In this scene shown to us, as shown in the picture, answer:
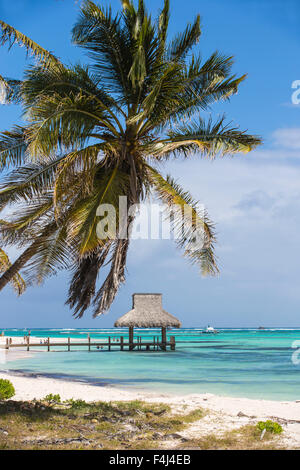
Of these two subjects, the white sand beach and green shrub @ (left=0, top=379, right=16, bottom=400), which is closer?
the white sand beach

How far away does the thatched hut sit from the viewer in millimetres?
32344

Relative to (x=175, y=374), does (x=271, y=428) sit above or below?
above

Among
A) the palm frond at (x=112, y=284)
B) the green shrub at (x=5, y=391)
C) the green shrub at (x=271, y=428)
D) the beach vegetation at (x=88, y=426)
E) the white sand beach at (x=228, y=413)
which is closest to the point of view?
the beach vegetation at (x=88, y=426)

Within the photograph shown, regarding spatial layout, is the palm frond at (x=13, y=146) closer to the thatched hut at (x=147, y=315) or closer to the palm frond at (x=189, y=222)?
the palm frond at (x=189, y=222)

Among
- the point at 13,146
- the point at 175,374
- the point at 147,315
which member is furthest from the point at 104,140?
the point at 147,315

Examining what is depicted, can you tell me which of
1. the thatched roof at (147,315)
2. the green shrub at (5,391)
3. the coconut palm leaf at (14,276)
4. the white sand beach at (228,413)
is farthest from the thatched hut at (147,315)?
the green shrub at (5,391)

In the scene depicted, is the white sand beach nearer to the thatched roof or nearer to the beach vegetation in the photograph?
the beach vegetation

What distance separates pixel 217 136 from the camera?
322 inches

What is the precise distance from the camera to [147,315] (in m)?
32.8

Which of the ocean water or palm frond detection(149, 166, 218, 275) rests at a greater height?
palm frond detection(149, 166, 218, 275)

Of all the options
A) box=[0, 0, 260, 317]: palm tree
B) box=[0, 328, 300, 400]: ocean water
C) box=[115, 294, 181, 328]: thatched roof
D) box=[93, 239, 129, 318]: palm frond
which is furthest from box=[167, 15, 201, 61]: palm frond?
box=[115, 294, 181, 328]: thatched roof

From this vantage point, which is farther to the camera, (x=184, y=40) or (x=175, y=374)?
(x=175, y=374)

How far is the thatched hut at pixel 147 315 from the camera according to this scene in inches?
1273

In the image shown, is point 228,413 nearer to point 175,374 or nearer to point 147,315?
point 175,374
